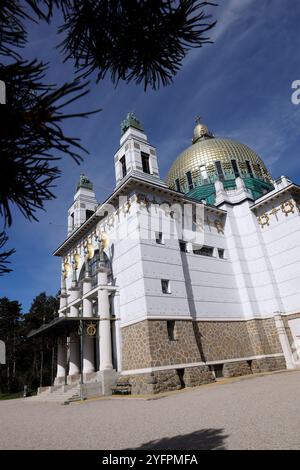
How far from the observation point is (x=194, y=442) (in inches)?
204

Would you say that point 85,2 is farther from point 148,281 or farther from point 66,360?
point 66,360

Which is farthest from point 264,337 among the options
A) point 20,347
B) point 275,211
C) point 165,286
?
point 20,347

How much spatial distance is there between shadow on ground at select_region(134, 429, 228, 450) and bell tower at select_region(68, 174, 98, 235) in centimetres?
2400

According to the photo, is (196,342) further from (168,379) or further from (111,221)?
(111,221)

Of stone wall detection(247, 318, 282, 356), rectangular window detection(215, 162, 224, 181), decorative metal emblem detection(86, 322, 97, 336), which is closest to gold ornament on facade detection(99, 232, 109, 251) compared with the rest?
decorative metal emblem detection(86, 322, 97, 336)

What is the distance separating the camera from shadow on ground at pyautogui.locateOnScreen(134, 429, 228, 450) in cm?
487

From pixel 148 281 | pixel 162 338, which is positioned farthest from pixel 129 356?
pixel 148 281

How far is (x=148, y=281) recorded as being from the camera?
1816cm

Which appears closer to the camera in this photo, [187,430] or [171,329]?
[187,430]

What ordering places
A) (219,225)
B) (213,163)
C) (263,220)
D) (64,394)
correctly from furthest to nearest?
(213,163) → (219,225) → (263,220) → (64,394)

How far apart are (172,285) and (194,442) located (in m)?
14.0

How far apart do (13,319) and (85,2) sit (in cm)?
5025

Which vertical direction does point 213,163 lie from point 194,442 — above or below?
above

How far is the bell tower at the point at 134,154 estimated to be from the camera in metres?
22.6
